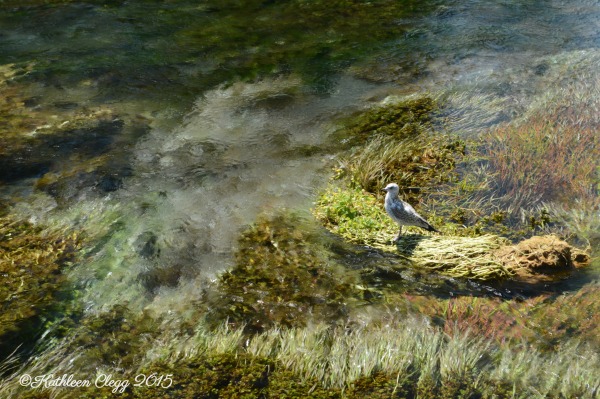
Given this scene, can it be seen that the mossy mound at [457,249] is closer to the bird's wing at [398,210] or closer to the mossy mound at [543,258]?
the mossy mound at [543,258]

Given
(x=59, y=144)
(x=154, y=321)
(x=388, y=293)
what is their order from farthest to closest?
(x=59, y=144), (x=388, y=293), (x=154, y=321)

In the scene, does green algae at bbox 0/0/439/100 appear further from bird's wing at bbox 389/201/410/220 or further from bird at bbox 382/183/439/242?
bird's wing at bbox 389/201/410/220

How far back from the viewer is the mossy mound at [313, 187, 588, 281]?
9289 mm

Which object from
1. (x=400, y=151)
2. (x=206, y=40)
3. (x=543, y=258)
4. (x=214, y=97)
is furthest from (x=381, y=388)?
(x=206, y=40)

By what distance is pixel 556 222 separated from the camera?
1061 cm

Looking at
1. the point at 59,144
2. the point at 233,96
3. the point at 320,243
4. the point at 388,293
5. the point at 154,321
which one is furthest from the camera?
the point at 233,96

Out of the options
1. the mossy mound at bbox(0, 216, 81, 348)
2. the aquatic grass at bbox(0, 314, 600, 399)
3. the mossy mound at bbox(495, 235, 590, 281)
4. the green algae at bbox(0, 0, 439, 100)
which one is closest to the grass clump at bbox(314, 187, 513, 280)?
the mossy mound at bbox(495, 235, 590, 281)

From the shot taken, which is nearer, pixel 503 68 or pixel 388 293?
pixel 388 293

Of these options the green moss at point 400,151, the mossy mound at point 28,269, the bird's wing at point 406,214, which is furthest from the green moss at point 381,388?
the green moss at point 400,151

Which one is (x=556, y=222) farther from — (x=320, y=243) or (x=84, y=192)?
→ (x=84, y=192)

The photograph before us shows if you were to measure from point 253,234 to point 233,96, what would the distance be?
18.5ft

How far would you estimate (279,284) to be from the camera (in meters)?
9.10

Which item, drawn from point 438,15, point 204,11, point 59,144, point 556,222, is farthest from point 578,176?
point 204,11

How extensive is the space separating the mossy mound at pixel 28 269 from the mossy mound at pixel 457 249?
4248 mm
